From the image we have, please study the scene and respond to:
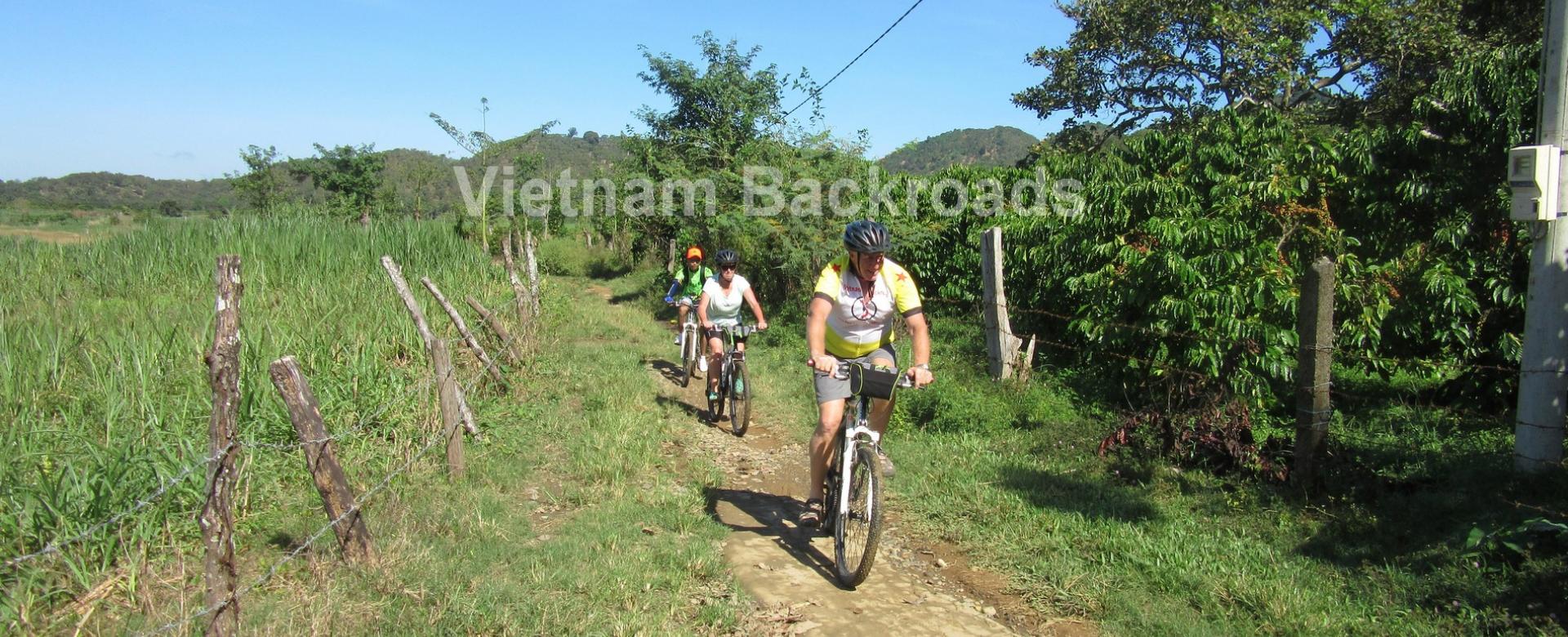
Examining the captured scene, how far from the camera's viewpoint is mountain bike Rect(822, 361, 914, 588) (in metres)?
4.41

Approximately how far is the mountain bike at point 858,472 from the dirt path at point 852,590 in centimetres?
18

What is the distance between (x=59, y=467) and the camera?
182 inches

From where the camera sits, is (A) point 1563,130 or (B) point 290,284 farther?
(B) point 290,284

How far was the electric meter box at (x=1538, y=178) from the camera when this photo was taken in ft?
16.2

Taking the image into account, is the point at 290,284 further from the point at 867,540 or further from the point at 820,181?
the point at 867,540

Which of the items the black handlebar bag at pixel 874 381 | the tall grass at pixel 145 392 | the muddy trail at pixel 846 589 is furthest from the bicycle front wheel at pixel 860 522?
the tall grass at pixel 145 392

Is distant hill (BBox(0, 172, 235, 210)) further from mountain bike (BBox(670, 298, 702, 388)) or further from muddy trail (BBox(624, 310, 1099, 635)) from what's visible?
muddy trail (BBox(624, 310, 1099, 635))

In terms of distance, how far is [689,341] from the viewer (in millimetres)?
9734

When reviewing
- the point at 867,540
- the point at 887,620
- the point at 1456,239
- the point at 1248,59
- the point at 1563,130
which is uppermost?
the point at 1248,59

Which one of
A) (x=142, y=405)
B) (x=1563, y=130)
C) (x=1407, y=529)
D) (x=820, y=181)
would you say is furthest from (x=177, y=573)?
(x=820, y=181)

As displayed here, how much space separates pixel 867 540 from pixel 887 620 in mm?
354

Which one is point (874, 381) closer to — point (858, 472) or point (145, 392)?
point (858, 472)

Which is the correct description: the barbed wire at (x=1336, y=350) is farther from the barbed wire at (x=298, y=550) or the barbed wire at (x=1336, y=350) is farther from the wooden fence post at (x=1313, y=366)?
the barbed wire at (x=298, y=550)

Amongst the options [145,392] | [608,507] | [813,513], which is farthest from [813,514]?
[145,392]
